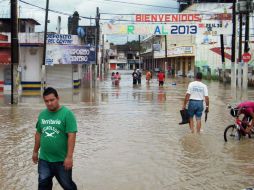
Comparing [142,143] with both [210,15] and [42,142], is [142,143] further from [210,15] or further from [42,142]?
[210,15]

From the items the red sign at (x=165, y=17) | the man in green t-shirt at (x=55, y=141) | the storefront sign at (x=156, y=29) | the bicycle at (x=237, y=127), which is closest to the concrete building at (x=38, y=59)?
the storefront sign at (x=156, y=29)

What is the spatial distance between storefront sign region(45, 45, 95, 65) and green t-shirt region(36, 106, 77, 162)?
2902 centimetres

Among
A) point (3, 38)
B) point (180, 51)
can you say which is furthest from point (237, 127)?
point (180, 51)

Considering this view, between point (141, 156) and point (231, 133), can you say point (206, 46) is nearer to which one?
point (231, 133)

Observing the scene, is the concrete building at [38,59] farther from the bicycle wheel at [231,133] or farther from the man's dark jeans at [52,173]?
the man's dark jeans at [52,173]

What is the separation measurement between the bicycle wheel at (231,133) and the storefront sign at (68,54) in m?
24.0

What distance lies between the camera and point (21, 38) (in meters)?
33.0

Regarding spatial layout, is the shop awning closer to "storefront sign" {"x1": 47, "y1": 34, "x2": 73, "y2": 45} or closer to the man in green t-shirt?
"storefront sign" {"x1": 47, "y1": 34, "x2": 73, "y2": 45}

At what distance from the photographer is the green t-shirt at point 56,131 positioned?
565 centimetres

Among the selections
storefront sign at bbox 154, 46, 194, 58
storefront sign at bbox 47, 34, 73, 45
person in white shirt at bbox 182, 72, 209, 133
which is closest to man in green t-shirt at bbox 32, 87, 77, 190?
person in white shirt at bbox 182, 72, 209, 133

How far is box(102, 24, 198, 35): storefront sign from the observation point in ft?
125

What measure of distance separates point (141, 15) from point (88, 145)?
28004 millimetres

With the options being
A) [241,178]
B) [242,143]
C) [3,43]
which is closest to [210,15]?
[3,43]

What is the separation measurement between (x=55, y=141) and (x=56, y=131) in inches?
4.9
